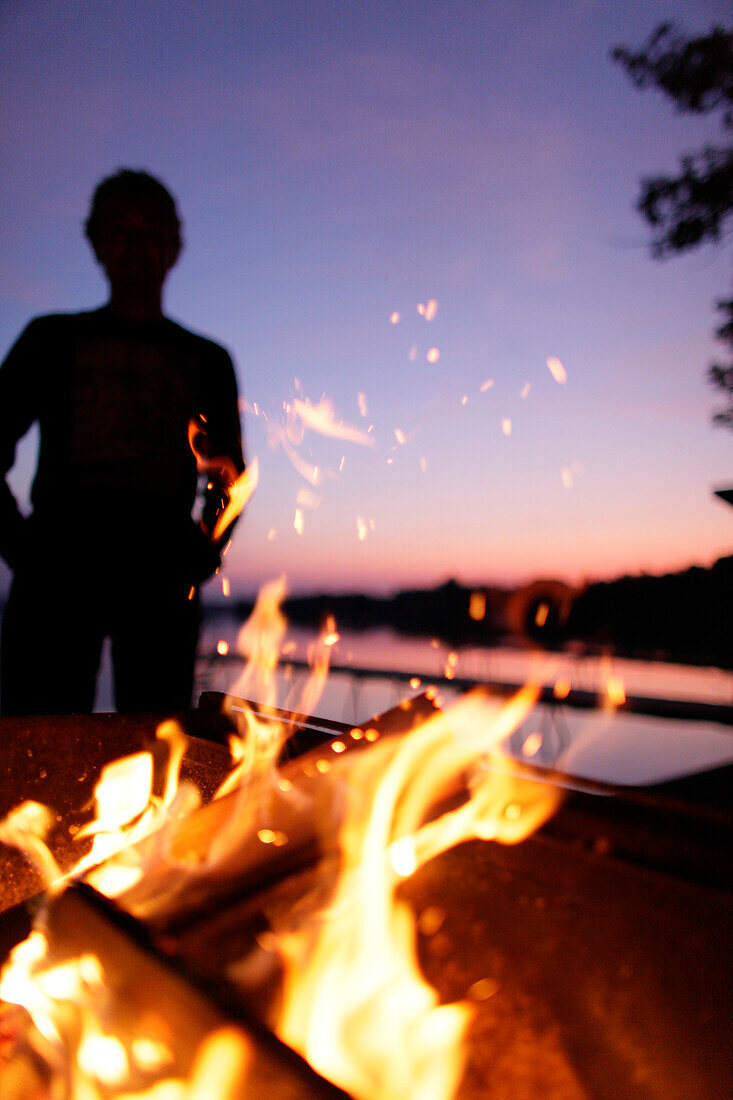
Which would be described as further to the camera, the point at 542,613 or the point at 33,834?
the point at 542,613

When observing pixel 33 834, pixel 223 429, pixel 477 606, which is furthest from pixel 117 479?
pixel 477 606

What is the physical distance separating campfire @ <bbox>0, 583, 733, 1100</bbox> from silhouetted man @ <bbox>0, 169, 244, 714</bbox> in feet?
2.10

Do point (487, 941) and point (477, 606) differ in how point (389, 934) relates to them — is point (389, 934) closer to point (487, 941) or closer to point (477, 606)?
point (487, 941)

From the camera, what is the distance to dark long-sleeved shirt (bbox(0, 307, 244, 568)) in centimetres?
149

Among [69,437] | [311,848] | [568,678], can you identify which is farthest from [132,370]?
[568,678]

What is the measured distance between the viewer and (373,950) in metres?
0.67

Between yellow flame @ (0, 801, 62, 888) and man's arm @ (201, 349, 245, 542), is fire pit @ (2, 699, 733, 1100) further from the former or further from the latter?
man's arm @ (201, 349, 245, 542)

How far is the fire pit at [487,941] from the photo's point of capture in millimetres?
497

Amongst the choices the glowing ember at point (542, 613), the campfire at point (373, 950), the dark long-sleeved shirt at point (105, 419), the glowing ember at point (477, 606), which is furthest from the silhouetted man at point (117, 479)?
the glowing ember at point (477, 606)

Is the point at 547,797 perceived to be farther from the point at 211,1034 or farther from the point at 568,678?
the point at 568,678

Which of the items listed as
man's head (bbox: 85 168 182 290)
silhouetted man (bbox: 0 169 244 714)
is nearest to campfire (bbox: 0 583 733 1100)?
silhouetted man (bbox: 0 169 244 714)

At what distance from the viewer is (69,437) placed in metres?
1.54

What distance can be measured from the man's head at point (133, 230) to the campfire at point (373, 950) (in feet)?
4.42

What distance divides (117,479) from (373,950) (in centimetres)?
119
